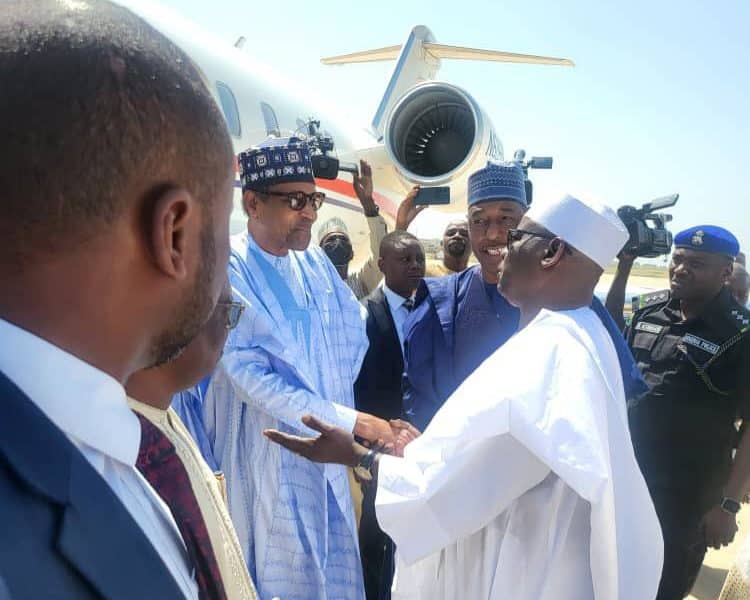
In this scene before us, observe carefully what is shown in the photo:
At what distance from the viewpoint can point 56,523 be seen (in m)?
0.49

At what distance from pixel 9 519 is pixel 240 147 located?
6.25 m

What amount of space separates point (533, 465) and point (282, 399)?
89 cm

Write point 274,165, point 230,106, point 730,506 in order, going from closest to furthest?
point 274,165, point 730,506, point 230,106

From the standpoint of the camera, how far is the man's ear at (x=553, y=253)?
65.1 inches

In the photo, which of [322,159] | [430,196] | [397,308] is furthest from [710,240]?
[430,196]

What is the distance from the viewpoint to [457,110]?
8.19 meters

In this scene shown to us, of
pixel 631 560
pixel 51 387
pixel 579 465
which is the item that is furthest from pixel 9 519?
pixel 631 560

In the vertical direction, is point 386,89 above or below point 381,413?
above

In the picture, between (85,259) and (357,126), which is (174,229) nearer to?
(85,259)

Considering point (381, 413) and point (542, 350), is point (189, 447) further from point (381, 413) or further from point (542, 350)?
point (381, 413)

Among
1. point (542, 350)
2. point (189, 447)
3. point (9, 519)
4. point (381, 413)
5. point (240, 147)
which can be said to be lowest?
point (381, 413)

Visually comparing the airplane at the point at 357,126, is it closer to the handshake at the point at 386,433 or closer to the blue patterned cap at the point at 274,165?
the blue patterned cap at the point at 274,165

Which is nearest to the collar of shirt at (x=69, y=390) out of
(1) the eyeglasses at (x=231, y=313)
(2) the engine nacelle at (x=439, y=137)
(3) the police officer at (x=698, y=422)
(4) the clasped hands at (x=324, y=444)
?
(1) the eyeglasses at (x=231, y=313)

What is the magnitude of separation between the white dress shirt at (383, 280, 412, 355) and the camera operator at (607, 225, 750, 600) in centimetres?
118
